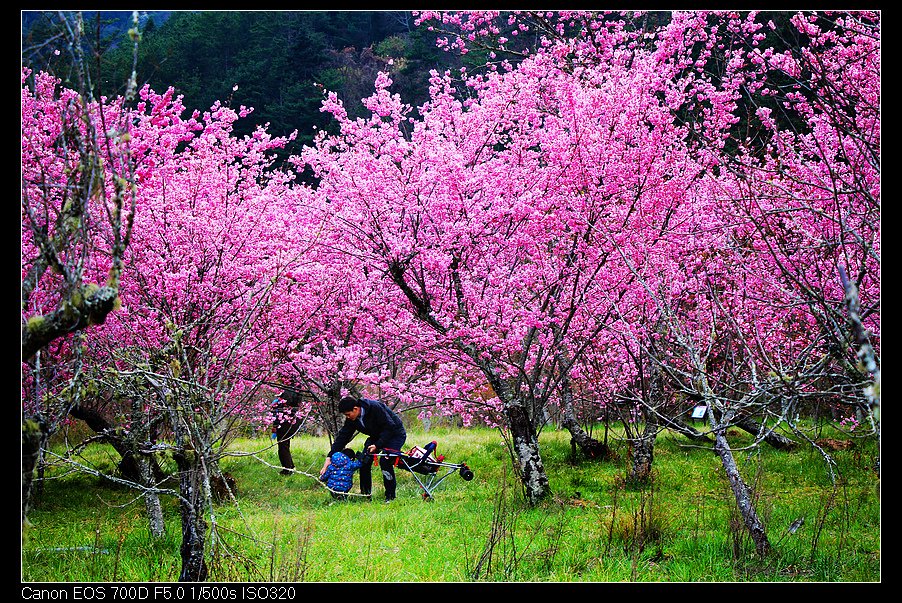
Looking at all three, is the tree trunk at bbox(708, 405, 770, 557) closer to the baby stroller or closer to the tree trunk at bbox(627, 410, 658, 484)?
the tree trunk at bbox(627, 410, 658, 484)

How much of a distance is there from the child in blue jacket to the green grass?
0.25 meters

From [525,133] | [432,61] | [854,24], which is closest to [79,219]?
[525,133]

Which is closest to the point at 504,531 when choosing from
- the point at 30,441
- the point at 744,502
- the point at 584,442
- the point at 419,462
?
the point at 744,502

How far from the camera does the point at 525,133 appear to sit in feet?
28.7

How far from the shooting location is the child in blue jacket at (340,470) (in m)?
8.48

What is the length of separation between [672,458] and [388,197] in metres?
6.20

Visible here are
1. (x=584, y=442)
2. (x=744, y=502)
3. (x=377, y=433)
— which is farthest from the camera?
(x=584, y=442)

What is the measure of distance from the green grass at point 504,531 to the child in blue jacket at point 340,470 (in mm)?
246

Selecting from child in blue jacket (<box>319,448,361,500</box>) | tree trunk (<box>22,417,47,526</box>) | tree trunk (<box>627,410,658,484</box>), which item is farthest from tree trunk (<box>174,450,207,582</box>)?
tree trunk (<box>627,410,658,484</box>)

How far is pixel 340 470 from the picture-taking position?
8.55 metres

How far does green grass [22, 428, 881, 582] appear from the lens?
5281mm

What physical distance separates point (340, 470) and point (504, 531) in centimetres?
416

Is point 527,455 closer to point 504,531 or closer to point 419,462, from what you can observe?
point 419,462

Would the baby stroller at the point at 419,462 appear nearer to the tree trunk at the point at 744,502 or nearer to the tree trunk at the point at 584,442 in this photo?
the tree trunk at the point at 584,442
